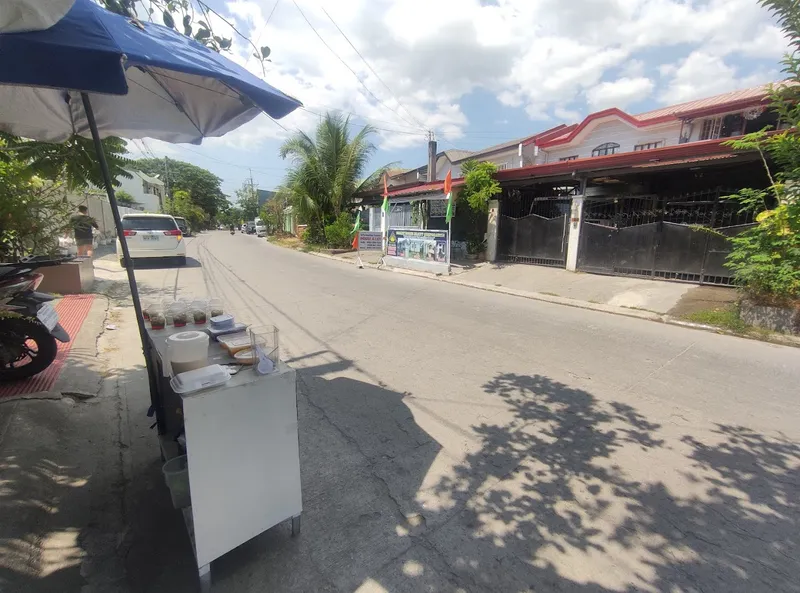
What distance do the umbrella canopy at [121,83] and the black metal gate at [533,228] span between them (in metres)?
10.3

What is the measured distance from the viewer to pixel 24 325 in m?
3.62

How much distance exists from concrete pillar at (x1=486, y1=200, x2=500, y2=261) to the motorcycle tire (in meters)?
11.8

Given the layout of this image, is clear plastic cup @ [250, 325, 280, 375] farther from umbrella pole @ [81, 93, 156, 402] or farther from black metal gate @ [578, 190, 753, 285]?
black metal gate @ [578, 190, 753, 285]

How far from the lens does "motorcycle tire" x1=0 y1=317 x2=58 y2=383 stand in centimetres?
351

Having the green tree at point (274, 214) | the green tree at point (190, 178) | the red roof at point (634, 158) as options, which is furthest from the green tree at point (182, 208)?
the red roof at point (634, 158)

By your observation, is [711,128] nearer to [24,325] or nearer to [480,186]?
[480,186]

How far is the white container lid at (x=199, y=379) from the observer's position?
5.51 ft

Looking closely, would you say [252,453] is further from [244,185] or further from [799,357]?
[244,185]

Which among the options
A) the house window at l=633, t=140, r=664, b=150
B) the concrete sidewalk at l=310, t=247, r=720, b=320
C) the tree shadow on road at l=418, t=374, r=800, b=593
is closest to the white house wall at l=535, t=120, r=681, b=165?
the house window at l=633, t=140, r=664, b=150

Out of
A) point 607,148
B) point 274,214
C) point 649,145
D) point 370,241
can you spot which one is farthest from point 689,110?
point 274,214

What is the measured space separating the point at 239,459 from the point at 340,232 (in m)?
18.3

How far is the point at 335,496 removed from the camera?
2498mm

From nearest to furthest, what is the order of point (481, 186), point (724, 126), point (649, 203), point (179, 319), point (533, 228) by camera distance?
point (179, 319) → point (649, 203) → point (533, 228) → point (481, 186) → point (724, 126)

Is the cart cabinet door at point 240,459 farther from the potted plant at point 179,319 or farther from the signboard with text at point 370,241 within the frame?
the signboard with text at point 370,241
